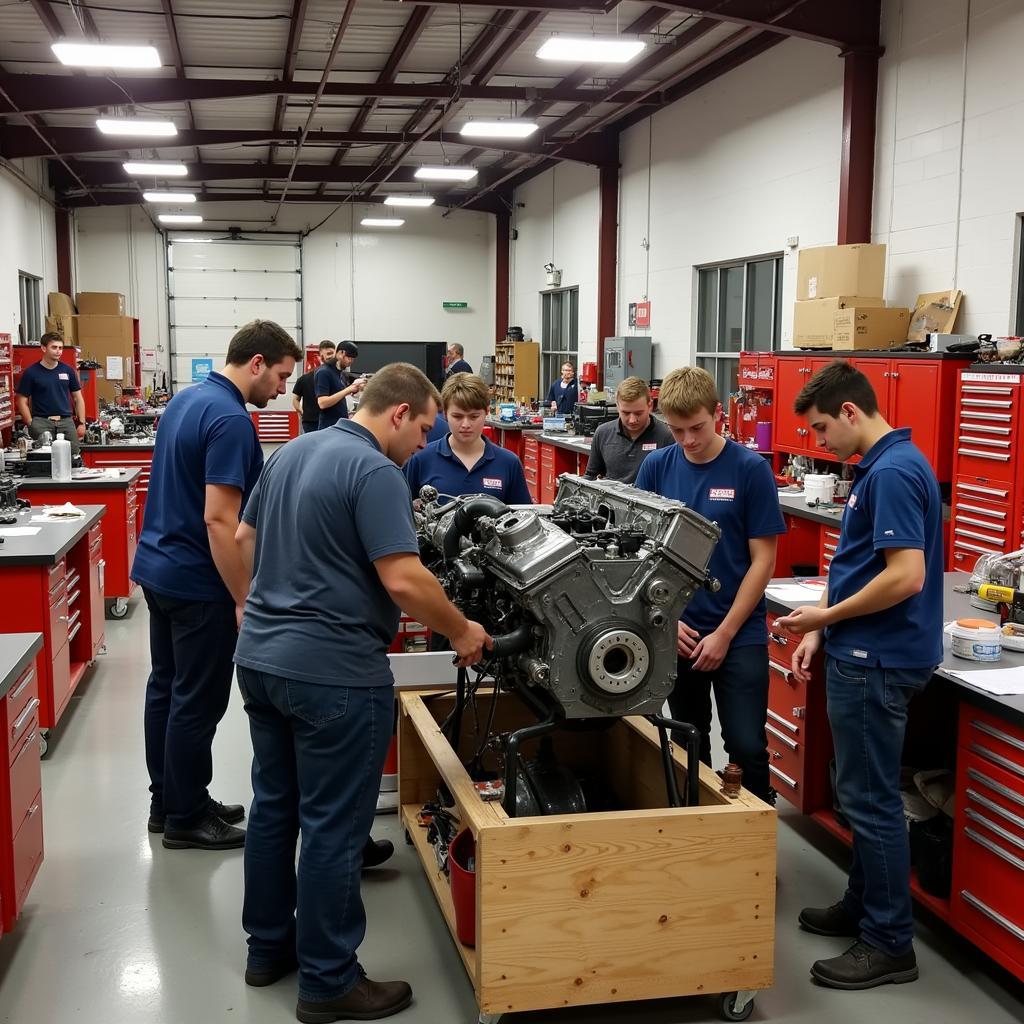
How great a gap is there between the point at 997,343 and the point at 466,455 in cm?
288

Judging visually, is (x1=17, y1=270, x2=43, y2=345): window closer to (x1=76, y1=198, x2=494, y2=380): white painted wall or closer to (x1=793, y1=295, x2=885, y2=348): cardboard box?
(x1=76, y1=198, x2=494, y2=380): white painted wall

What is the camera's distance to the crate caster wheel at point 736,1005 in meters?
2.45

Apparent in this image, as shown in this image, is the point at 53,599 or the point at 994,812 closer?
the point at 994,812

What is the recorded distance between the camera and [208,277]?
17.5 m

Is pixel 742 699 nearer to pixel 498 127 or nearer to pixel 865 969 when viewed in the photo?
pixel 865 969

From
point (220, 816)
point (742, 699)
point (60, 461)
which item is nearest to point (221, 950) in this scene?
point (220, 816)

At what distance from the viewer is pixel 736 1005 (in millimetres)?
2453

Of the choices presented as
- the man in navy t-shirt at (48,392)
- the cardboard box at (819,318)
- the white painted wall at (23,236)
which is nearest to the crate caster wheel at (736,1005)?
the cardboard box at (819,318)

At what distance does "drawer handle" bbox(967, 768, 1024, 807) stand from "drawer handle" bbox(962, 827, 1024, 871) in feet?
0.41

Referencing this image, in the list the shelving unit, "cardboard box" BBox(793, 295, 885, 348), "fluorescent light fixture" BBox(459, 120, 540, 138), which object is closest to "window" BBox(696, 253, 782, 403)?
"cardboard box" BBox(793, 295, 885, 348)

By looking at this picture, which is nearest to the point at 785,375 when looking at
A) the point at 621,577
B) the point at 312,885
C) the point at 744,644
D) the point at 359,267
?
the point at 744,644

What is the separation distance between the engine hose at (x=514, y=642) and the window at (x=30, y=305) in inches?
458

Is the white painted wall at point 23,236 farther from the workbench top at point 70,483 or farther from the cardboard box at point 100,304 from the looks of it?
the workbench top at point 70,483

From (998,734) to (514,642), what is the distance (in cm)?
116
